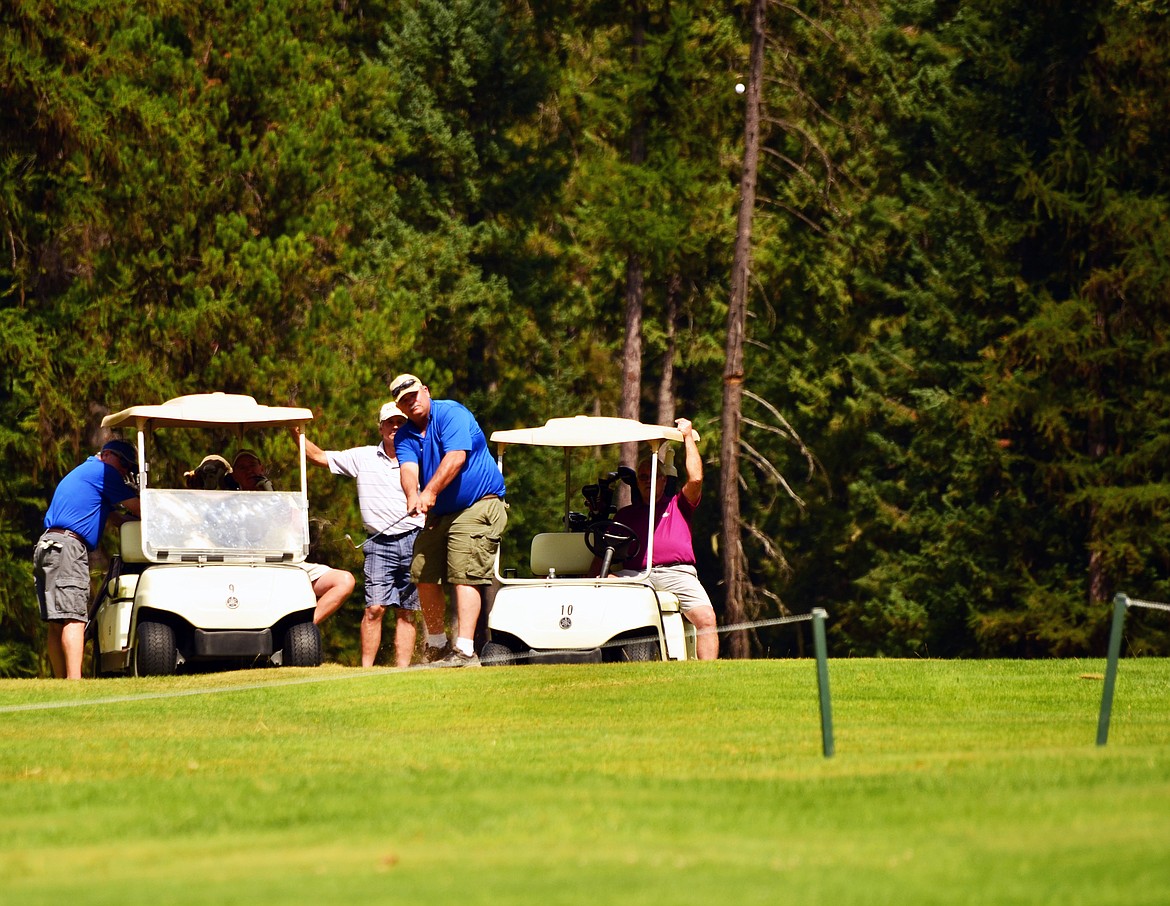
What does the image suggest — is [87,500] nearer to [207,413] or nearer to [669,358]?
[207,413]

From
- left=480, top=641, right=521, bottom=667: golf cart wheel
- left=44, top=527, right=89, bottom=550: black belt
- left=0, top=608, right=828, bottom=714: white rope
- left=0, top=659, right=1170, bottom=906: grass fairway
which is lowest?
left=0, top=659, right=1170, bottom=906: grass fairway

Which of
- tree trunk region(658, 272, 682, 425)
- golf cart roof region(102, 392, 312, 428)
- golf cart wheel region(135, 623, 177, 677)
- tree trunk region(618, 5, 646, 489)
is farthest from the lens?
tree trunk region(658, 272, 682, 425)

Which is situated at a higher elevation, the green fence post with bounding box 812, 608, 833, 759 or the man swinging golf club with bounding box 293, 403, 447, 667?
the man swinging golf club with bounding box 293, 403, 447, 667

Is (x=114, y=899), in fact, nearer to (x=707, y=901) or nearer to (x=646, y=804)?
(x=707, y=901)

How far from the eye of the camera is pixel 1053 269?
103 ft

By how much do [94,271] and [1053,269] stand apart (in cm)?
1448

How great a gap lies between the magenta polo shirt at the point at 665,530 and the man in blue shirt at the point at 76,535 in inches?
136

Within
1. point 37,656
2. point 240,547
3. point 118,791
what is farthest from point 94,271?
point 118,791

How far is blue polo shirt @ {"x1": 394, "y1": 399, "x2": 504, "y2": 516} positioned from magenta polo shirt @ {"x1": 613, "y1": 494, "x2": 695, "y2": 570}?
51.2 inches

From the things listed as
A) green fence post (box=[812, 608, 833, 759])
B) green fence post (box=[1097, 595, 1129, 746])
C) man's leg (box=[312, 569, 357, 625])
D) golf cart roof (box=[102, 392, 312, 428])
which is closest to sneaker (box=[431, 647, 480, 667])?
man's leg (box=[312, 569, 357, 625])

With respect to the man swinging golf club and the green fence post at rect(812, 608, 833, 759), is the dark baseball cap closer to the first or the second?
the man swinging golf club

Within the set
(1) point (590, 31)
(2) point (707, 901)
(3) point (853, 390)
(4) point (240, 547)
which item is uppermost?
(1) point (590, 31)

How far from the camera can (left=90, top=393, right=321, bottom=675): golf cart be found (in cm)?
1399

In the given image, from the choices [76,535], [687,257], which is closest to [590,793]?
[76,535]
